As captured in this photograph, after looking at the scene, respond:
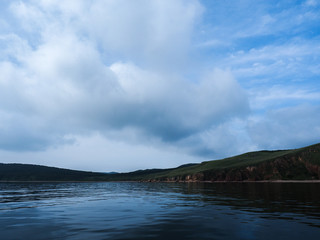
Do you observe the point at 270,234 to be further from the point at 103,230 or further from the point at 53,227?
the point at 53,227

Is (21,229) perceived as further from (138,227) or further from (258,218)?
(258,218)

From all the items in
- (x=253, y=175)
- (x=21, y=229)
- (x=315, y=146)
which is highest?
(x=315, y=146)

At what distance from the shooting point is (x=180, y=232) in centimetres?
1662

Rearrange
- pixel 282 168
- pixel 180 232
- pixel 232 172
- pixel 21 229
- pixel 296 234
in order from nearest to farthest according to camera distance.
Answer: pixel 296 234 < pixel 180 232 < pixel 21 229 < pixel 282 168 < pixel 232 172

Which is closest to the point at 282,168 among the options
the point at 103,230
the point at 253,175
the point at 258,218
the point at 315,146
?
the point at 253,175

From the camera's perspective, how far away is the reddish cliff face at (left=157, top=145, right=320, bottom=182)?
6250 inches

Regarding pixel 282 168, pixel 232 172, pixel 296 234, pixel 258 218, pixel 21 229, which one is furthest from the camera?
pixel 232 172

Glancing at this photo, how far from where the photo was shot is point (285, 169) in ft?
562

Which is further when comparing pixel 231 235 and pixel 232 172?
pixel 232 172

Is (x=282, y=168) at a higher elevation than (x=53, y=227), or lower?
higher

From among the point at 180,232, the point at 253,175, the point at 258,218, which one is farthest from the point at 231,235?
the point at 253,175

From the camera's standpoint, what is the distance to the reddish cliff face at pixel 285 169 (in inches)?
6250

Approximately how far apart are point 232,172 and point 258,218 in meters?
187

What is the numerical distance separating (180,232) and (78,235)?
768cm
